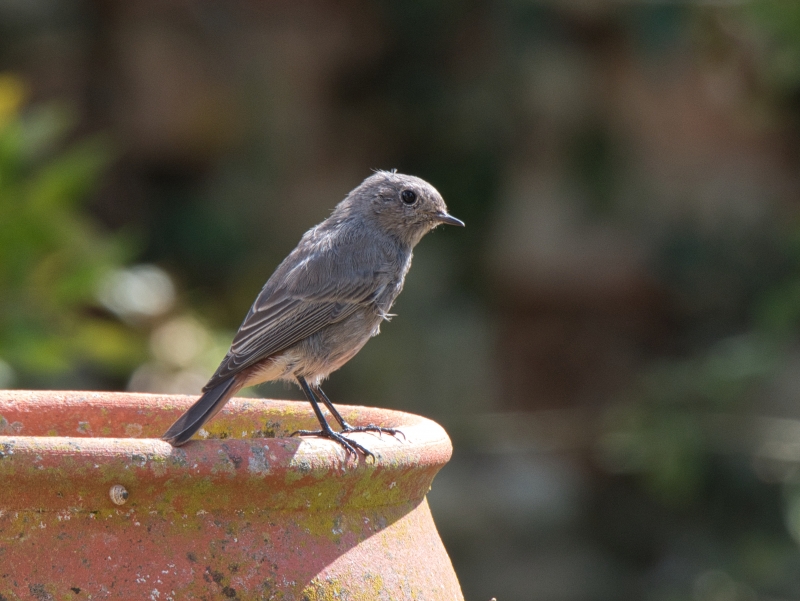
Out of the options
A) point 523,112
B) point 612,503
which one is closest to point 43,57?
point 523,112

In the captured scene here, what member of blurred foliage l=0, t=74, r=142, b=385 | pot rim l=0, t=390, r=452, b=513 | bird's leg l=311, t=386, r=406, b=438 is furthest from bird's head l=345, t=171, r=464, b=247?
blurred foliage l=0, t=74, r=142, b=385

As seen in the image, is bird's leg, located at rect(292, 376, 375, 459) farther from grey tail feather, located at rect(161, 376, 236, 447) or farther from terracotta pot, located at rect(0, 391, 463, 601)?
grey tail feather, located at rect(161, 376, 236, 447)

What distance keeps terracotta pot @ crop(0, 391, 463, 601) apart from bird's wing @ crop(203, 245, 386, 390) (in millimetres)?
1163

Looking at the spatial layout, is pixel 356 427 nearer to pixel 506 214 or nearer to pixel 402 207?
pixel 402 207

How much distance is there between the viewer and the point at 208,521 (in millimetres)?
2010

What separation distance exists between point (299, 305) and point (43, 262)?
2409mm

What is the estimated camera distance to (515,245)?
8711 mm

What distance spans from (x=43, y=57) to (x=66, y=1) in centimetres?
52

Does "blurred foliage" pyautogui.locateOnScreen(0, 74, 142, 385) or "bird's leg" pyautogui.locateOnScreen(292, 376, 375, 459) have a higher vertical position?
"bird's leg" pyautogui.locateOnScreen(292, 376, 375, 459)

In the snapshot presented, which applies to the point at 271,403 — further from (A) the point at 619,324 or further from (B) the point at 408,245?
(A) the point at 619,324

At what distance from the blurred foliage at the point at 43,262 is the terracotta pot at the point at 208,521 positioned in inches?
126

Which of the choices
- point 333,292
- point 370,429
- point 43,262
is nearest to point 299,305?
point 333,292

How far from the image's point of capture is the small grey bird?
3.41m

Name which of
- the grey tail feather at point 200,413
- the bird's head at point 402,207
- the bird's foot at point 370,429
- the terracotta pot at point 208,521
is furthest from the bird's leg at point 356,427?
the bird's head at point 402,207
